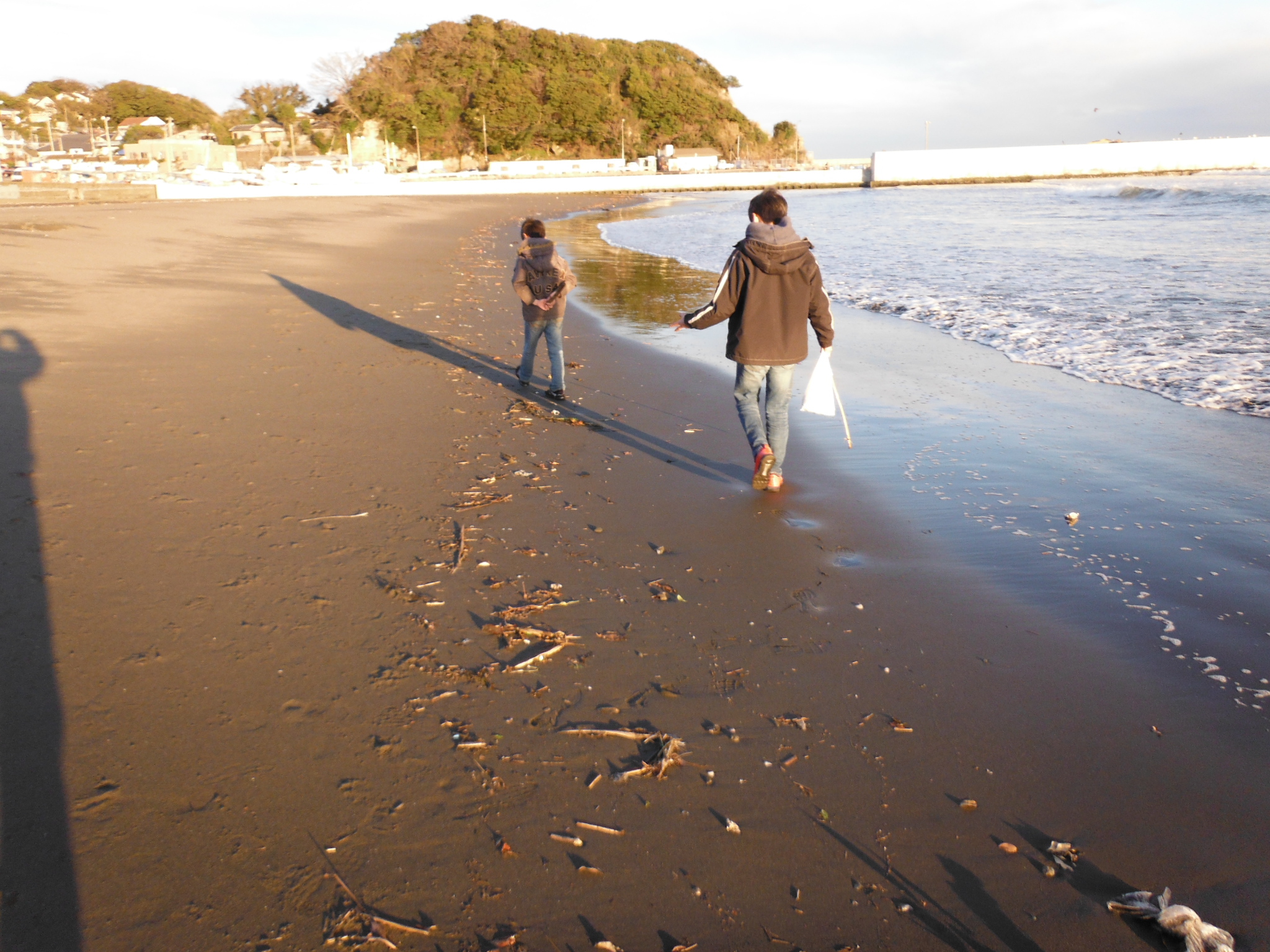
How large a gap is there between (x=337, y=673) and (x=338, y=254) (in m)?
15.3

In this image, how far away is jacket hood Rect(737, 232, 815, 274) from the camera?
4.48m

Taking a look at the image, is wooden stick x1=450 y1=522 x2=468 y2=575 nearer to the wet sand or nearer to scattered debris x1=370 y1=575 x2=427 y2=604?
the wet sand

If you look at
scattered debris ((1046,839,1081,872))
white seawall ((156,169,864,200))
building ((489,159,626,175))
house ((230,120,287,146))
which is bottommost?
scattered debris ((1046,839,1081,872))

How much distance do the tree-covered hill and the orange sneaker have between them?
94.9 metres

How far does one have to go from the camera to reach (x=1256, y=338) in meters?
8.58

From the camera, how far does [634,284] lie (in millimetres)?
14641

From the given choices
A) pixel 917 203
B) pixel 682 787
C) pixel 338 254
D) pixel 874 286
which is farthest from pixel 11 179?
pixel 917 203

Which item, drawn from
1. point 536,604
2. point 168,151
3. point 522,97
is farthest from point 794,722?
point 522,97

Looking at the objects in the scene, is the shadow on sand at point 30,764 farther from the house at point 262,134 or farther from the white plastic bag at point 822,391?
the house at point 262,134

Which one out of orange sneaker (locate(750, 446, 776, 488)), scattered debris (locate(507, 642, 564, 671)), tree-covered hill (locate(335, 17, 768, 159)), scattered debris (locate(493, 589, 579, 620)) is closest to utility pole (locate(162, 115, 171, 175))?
tree-covered hill (locate(335, 17, 768, 159))

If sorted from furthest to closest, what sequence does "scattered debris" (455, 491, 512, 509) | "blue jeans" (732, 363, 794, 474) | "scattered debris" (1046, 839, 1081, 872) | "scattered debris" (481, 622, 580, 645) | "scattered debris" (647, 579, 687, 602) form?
"blue jeans" (732, 363, 794, 474), "scattered debris" (455, 491, 512, 509), "scattered debris" (647, 579, 687, 602), "scattered debris" (481, 622, 580, 645), "scattered debris" (1046, 839, 1081, 872)

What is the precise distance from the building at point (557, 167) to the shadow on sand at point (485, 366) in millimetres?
83810

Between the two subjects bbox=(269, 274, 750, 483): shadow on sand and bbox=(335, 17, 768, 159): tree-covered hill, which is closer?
bbox=(269, 274, 750, 483): shadow on sand

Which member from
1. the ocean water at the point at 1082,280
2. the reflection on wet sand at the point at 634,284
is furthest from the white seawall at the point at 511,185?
the reflection on wet sand at the point at 634,284
